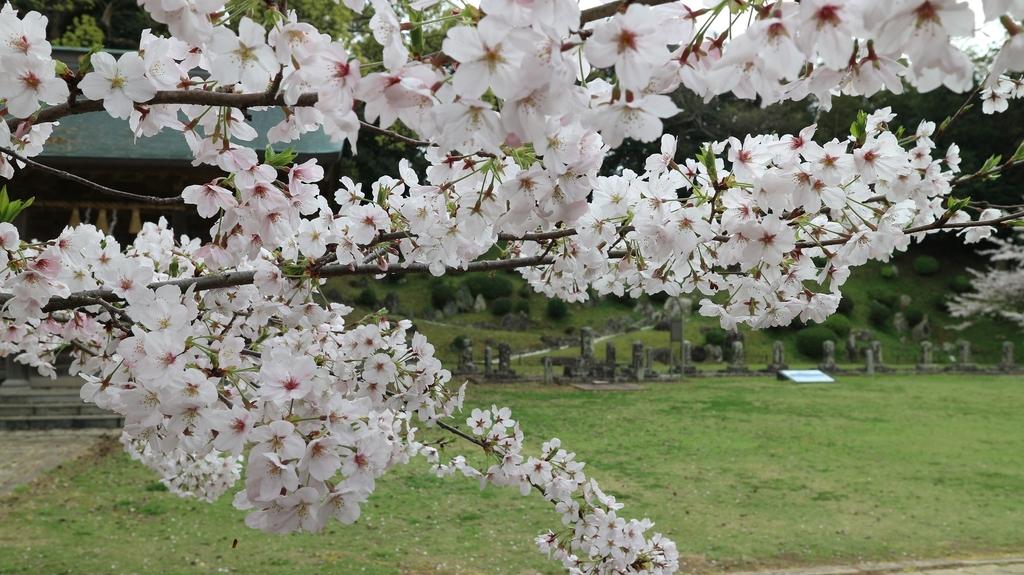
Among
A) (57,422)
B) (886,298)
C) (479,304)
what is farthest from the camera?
(886,298)

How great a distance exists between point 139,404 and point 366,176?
70.2 feet

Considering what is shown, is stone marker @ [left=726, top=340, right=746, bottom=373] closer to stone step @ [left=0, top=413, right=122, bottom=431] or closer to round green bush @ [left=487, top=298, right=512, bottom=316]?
round green bush @ [left=487, top=298, right=512, bottom=316]

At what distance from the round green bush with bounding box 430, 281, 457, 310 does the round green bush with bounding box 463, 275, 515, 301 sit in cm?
53

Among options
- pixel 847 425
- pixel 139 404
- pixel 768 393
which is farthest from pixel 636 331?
pixel 139 404

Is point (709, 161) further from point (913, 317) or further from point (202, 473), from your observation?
point (913, 317)

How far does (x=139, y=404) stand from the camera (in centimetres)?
150

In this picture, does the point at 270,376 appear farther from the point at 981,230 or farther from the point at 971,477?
the point at 971,477

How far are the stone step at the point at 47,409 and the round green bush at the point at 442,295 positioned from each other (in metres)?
12.3

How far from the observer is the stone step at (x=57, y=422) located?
9.21m

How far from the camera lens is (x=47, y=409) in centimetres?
954

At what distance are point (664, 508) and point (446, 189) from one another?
5.24 meters

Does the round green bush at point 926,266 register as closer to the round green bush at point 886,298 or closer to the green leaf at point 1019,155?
the round green bush at point 886,298

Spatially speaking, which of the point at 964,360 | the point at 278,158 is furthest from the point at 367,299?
the point at 278,158

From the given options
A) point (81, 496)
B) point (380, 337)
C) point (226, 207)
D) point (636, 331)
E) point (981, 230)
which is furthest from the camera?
point (636, 331)
